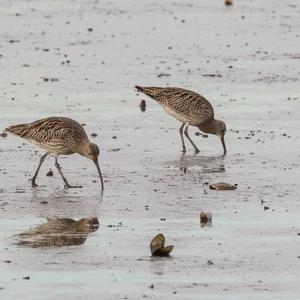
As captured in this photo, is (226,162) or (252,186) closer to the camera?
(252,186)

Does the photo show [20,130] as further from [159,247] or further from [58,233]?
[159,247]

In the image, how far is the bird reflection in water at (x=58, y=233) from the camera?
533 inches

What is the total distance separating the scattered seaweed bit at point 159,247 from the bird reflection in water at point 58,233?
2.92 ft

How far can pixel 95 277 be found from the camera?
12266 mm

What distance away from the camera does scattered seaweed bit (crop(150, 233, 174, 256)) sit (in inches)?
512

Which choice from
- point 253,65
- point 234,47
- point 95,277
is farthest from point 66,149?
point 234,47

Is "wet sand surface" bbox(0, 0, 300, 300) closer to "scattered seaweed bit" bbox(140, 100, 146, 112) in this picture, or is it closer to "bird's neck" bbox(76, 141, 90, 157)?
"scattered seaweed bit" bbox(140, 100, 146, 112)

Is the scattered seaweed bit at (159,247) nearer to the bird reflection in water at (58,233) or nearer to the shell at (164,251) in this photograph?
the shell at (164,251)

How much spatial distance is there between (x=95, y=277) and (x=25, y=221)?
2433 millimetres

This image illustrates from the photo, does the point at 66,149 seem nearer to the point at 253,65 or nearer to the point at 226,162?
the point at 226,162

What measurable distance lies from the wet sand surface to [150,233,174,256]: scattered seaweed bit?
0.13 metres

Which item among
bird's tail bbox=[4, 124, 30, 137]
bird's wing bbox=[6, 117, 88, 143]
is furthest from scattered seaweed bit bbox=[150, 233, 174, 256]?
bird's tail bbox=[4, 124, 30, 137]

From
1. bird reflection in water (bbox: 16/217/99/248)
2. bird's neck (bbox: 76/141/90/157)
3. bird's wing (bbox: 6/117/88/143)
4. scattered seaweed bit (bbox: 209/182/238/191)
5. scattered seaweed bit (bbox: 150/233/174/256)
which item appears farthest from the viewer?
bird's wing (bbox: 6/117/88/143)

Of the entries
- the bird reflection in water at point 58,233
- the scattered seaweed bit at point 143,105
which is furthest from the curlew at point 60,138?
the scattered seaweed bit at point 143,105
